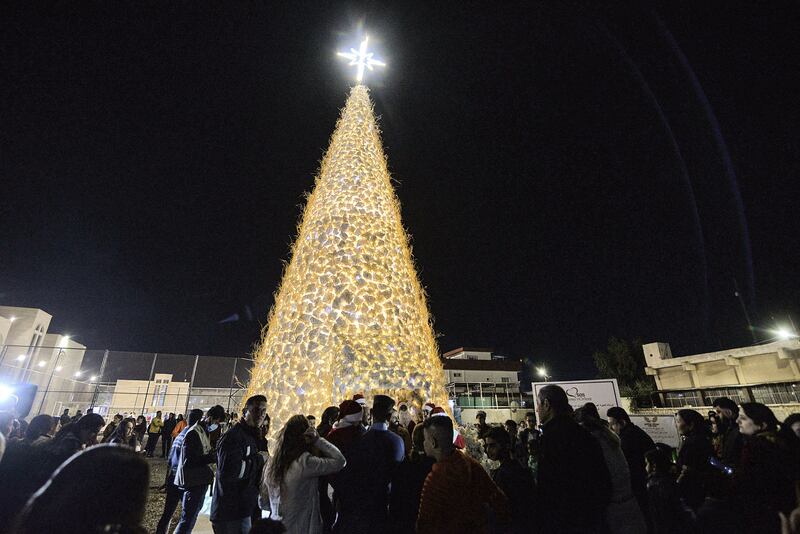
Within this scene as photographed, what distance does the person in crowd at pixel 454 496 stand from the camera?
92.5 inches

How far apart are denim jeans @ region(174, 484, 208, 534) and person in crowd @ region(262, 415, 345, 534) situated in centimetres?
170

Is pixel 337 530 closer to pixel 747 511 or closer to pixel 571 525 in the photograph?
pixel 571 525

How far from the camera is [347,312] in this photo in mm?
5719

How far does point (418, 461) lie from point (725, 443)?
155 inches

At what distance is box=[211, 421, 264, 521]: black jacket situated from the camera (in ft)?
11.2

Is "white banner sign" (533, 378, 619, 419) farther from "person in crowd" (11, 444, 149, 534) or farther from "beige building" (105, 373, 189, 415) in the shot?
"beige building" (105, 373, 189, 415)

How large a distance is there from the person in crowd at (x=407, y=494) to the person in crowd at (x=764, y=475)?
2.41m

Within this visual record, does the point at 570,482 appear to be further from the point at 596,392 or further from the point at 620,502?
the point at 596,392

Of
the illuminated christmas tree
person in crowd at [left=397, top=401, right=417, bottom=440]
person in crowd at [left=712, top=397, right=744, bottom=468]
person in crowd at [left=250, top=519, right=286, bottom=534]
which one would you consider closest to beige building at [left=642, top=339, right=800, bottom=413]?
person in crowd at [left=712, top=397, right=744, bottom=468]

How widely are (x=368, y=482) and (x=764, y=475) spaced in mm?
2914

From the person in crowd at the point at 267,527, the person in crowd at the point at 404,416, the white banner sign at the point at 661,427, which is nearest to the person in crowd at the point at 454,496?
the person in crowd at the point at 267,527

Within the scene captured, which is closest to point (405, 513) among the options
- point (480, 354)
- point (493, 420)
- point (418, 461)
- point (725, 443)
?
point (418, 461)

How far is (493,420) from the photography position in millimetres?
23891

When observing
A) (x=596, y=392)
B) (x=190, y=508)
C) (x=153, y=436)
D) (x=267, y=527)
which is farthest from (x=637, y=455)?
(x=153, y=436)
